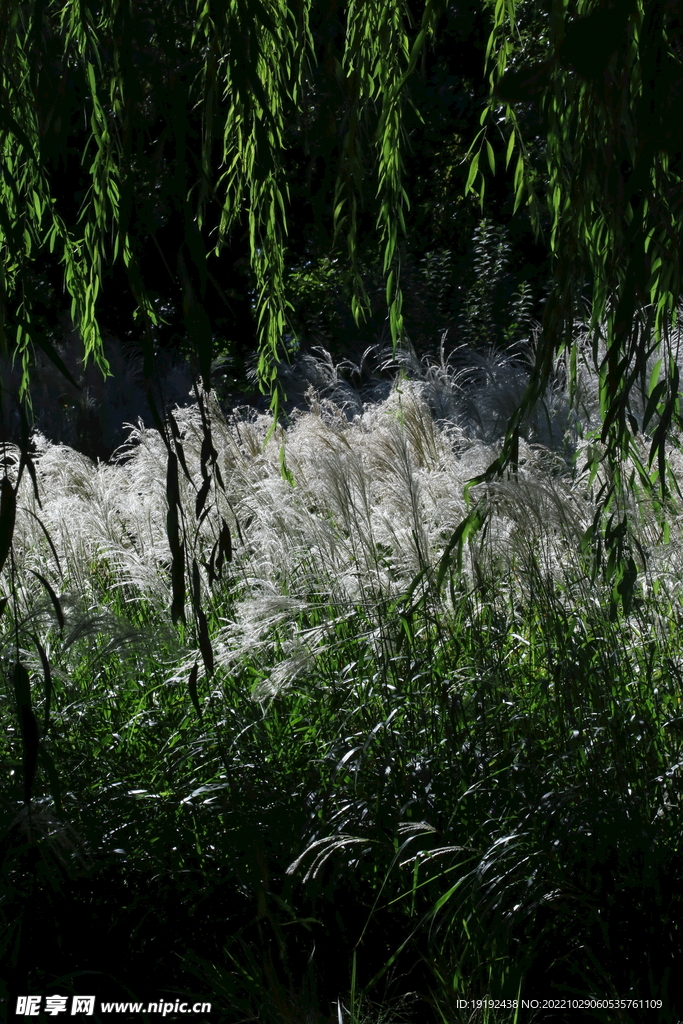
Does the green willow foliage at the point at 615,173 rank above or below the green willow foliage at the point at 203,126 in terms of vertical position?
below

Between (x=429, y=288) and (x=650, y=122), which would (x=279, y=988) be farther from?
(x=429, y=288)

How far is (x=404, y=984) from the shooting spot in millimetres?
2037

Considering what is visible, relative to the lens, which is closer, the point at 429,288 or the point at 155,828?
the point at 155,828

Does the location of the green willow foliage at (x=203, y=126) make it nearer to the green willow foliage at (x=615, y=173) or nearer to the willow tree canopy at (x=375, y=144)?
the willow tree canopy at (x=375, y=144)

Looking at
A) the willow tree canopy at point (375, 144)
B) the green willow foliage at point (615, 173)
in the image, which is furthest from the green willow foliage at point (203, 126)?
the green willow foliage at point (615, 173)

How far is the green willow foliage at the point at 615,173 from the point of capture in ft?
3.91

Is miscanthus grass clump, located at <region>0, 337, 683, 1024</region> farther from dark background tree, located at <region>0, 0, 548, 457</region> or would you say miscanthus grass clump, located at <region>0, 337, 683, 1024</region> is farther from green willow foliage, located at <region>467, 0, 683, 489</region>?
dark background tree, located at <region>0, 0, 548, 457</region>

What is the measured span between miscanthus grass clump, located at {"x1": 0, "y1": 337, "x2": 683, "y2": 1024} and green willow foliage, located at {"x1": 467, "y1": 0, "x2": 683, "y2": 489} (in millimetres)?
392

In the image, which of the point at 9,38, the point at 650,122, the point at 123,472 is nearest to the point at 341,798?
the point at 650,122

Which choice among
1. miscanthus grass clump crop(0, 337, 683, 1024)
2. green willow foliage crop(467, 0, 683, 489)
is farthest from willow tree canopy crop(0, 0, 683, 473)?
miscanthus grass clump crop(0, 337, 683, 1024)

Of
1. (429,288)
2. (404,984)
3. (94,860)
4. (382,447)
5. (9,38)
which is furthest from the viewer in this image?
(429,288)

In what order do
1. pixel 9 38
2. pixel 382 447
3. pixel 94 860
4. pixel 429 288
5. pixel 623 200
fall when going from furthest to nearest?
1. pixel 429 288
2. pixel 382 447
3. pixel 94 860
4. pixel 9 38
5. pixel 623 200

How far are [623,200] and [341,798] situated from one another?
1.50 metres

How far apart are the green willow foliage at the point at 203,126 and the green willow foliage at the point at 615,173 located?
0.38 meters
